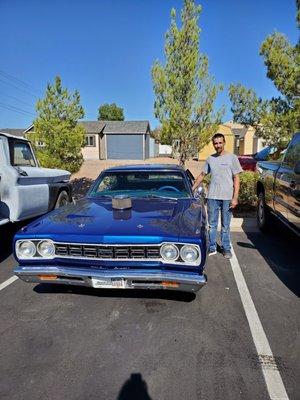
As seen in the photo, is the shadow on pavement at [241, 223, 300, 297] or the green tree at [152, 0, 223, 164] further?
the green tree at [152, 0, 223, 164]

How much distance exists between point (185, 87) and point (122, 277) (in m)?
8.24

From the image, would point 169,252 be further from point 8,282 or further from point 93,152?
point 93,152

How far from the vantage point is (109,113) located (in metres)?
72.5

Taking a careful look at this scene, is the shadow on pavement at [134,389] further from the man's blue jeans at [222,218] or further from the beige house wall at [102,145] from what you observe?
the beige house wall at [102,145]

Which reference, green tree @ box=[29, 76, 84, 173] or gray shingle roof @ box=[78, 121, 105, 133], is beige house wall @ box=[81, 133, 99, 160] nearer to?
gray shingle roof @ box=[78, 121, 105, 133]

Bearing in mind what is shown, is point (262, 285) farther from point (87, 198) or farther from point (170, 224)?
point (87, 198)

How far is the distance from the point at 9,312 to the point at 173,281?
1862 millimetres

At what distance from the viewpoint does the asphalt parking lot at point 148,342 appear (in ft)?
8.93

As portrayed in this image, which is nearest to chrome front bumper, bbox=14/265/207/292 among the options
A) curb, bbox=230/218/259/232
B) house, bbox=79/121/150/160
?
curb, bbox=230/218/259/232

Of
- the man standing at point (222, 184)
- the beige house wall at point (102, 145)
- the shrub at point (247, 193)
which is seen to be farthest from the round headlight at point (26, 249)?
the beige house wall at point (102, 145)

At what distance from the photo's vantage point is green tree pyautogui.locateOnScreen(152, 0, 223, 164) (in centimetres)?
1035

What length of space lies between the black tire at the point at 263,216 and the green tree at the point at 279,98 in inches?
130

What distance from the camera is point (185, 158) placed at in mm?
11867

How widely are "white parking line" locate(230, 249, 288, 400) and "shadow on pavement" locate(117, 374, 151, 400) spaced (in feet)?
2.97
